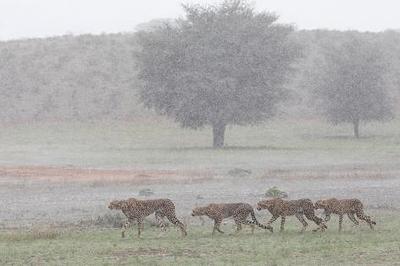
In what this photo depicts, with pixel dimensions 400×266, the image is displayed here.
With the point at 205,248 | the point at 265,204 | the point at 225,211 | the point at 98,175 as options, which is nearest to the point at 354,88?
the point at 98,175

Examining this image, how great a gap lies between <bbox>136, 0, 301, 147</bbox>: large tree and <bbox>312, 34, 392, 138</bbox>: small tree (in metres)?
11.4

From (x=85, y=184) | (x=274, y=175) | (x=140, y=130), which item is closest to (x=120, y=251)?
(x=85, y=184)

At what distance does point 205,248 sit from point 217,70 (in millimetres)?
46801

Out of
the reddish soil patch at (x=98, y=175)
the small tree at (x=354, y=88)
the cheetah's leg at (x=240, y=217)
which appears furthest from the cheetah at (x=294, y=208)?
the small tree at (x=354, y=88)

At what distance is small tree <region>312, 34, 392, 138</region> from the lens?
Result: 75750 millimetres

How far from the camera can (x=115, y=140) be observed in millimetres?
74875

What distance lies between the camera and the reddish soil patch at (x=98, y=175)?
41.2 m

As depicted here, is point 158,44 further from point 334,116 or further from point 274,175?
point 274,175

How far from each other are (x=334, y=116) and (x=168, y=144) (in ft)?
54.4

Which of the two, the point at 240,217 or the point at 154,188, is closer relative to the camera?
the point at 240,217

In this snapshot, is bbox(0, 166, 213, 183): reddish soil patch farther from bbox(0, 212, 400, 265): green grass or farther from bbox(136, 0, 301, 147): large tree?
bbox(0, 212, 400, 265): green grass

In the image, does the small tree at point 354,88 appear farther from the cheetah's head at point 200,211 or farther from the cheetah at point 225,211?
the cheetah's head at point 200,211

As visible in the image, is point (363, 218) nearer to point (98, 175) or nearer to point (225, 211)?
point (225, 211)

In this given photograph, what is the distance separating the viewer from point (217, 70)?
214ft
